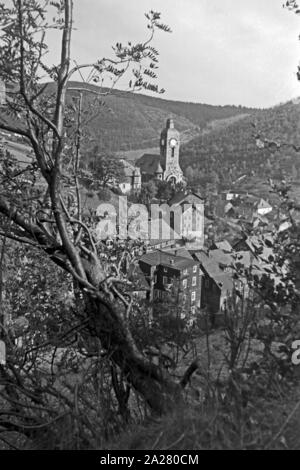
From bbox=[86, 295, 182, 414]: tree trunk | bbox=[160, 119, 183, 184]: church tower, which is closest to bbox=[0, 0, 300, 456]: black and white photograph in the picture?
bbox=[86, 295, 182, 414]: tree trunk

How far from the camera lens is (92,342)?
3234 millimetres

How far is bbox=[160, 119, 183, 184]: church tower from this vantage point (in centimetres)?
6806

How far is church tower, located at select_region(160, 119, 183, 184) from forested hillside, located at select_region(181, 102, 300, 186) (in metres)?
4.07

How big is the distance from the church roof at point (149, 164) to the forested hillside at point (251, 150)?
687 cm

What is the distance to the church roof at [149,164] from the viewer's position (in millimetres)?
68312

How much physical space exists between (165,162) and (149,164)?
8.13ft

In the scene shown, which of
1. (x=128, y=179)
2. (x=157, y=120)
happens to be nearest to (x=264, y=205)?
(x=128, y=179)

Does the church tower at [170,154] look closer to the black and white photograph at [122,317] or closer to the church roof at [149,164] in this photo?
the church roof at [149,164]

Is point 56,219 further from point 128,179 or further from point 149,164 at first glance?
point 149,164

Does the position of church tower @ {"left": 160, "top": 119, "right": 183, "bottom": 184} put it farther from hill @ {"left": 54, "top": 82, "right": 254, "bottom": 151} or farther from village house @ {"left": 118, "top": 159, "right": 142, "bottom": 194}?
village house @ {"left": 118, "top": 159, "right": 142, "bottom": 194}

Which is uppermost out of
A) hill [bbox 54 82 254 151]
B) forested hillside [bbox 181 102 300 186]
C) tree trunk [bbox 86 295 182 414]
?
hill [bbox 54 82 254 151]

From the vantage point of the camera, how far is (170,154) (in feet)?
230
